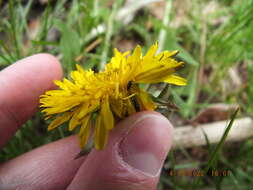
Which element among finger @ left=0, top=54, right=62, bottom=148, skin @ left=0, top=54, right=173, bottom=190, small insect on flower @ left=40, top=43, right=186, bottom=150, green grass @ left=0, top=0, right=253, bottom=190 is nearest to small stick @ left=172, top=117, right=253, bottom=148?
green grass @ left=0, top=0, right=253, bottom=190

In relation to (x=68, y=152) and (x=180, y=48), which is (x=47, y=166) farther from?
(x=180, y=48)

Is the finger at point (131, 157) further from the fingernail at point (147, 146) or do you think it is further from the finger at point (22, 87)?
the finger at point (22, 87)

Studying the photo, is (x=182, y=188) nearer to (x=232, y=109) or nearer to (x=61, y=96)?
(x=232, y=109)

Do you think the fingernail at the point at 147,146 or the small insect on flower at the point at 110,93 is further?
the fingernail at the point at 147,146

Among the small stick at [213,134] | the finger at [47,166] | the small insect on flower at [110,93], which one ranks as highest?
the small insect on flower at [110,93]

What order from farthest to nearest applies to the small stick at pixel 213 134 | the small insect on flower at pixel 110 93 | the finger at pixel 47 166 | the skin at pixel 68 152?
the small stick at pixel 213 134 → the finger at pixel 47 166 → the skin at pixel 68 152 → the small insect on flower at pixel 110 93

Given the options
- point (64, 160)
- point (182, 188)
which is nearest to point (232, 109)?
point (182, 188)

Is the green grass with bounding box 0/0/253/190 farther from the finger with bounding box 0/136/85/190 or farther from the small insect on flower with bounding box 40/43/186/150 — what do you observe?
the small insect on flower with bounding box 40/43/186/150

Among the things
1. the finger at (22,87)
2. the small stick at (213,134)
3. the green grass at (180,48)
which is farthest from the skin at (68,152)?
the small stick at (213,134)
